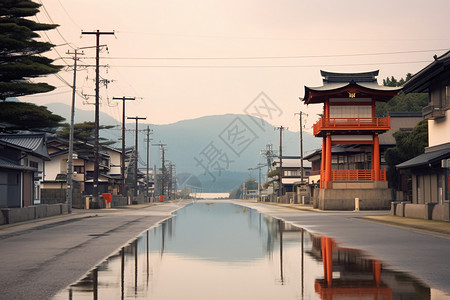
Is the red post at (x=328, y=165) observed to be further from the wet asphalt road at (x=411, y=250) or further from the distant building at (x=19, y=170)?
the wet asphalt road at (x=411, y=250)

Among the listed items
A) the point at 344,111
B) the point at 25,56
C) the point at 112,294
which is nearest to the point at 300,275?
the point at 112,294

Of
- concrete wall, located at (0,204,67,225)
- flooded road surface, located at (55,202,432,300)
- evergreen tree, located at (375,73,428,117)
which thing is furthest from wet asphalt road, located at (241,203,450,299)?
evergreen tree, located at (375,73,428,117)

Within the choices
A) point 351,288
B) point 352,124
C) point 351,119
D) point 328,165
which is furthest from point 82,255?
point 351,119

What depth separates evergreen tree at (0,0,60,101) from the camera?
103 feet

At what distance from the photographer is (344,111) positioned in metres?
62.4

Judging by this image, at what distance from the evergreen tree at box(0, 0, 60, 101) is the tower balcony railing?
3329 centimetres

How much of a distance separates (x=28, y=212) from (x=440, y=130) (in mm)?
28995

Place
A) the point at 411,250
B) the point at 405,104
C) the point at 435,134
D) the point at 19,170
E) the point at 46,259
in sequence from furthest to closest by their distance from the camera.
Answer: the point at 405,104
the point at 19,170
the point at 435,134
the point at 411,250
the point at 46,259

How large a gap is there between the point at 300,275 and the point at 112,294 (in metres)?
4.42

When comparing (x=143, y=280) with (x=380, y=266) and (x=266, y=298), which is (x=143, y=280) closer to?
(x=266, y=298)

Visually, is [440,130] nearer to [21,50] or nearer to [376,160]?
[376,160]

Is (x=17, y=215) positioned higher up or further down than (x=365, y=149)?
further down

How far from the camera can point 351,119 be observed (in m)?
61.7

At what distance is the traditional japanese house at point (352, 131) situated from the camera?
61062 mm
